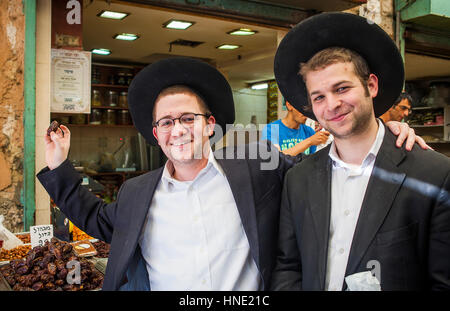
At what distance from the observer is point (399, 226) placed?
129 cm

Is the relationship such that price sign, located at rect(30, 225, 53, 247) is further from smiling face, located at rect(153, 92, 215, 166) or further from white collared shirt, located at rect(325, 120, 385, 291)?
white collared shirt, located at rect(325, 120, 385, 291)

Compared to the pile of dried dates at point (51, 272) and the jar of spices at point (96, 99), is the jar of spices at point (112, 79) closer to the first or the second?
the jar of spices at point (96, 99)

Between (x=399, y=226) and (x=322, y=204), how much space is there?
0.27 metres

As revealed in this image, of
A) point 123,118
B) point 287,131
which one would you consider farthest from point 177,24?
point 123,118

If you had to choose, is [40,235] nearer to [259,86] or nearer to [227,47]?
[227,47]

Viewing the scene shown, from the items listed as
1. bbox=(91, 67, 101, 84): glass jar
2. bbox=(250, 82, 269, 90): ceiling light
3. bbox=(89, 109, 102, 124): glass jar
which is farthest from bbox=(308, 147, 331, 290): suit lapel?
bbox=(250, 82, 269, 90): ceiling light

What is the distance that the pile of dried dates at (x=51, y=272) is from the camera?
193 centimetres

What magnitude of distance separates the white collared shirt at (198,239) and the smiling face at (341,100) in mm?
552

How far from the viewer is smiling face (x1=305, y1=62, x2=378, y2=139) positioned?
1.41m

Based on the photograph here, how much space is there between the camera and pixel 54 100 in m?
3.53

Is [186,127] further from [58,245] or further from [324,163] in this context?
[58,245]

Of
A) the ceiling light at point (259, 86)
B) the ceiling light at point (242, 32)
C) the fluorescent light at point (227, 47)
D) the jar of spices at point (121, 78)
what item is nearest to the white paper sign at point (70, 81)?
the ceiling light at point (242, 32)

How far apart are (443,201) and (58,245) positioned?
6.09 feet
